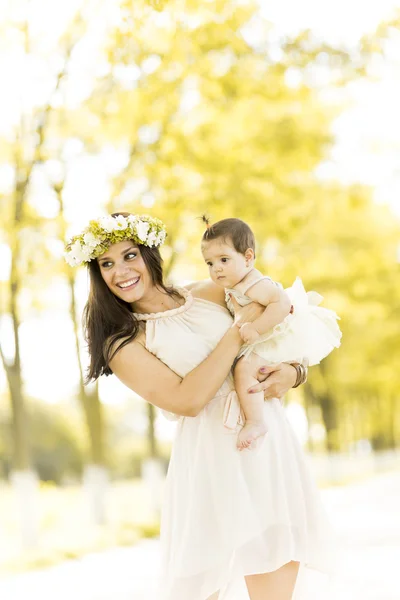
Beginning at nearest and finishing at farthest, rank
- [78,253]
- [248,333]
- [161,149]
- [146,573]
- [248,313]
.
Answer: [248,333] < [248,313] < [78,253] < [146,573] < [161,149]

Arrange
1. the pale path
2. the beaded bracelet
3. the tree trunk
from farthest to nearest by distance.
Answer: the tree trunk < the pale path < the beaded bracelet

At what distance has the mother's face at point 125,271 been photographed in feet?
11.6

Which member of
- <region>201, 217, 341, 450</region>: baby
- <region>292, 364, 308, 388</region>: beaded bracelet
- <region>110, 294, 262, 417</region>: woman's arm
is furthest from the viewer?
<region>292, 364, 308, 388</region>: beaded bracelet

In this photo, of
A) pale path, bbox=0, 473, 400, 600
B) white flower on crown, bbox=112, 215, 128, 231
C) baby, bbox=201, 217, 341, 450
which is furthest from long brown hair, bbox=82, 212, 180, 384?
pale path, bbox=0, 473, 400, 600

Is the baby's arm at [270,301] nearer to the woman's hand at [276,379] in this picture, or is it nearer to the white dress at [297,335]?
the white dress at [297,335]

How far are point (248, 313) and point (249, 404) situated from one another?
35cm

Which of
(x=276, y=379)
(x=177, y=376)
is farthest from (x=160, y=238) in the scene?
(x=276, y=379)

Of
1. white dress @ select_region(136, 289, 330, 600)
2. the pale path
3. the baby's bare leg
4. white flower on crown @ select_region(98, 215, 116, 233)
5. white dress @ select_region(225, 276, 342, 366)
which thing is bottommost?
the pale path

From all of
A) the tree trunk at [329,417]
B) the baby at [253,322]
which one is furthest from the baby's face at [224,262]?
the tree trunk at [329,417]

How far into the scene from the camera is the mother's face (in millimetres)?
3529

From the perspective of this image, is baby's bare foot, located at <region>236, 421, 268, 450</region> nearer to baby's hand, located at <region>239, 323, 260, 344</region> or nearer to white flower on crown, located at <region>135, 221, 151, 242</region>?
baby's hand, located at <region>239, 323, 260, 344</region>

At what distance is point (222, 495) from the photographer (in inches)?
137

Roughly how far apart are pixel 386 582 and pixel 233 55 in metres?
6.71

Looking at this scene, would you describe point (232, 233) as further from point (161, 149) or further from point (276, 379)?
point (161, 149)
